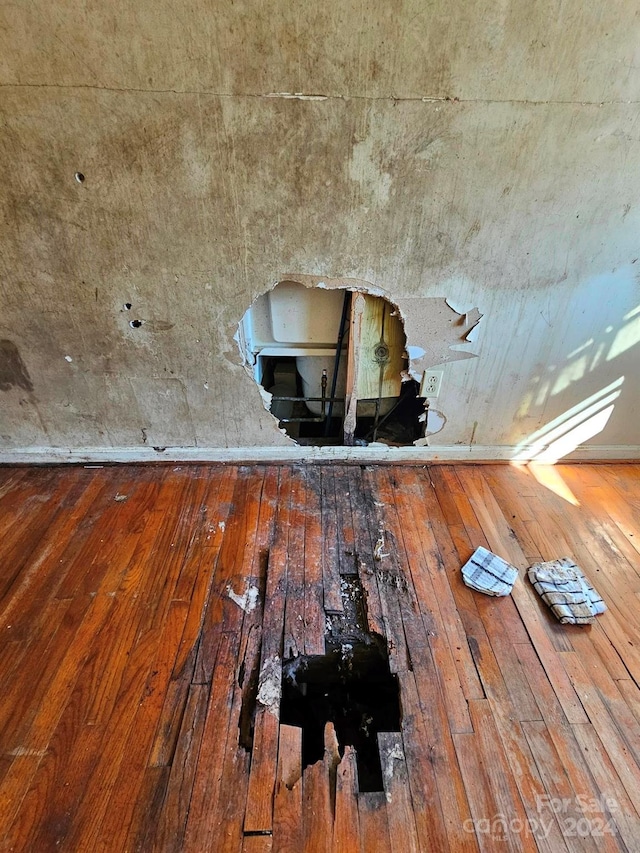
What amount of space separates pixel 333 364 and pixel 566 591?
4.96 feet

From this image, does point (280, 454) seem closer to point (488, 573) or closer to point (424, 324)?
point (424, 324)

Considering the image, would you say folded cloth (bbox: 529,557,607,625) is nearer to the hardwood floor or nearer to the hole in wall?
the hardwood floor

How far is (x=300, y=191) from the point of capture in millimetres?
1790

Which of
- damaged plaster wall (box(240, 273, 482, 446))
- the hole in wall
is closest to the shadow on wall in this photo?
damaged plaster wall (box(240, 273, 482, 446))

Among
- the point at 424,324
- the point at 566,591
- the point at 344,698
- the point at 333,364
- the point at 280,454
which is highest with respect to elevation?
the point at 333,364

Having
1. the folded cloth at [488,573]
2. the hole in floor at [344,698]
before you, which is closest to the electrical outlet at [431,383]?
the folded cloth at [488,573]

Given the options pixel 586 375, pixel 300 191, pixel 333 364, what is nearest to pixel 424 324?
pixel 333 364

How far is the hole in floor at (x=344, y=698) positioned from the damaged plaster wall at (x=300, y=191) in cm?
122

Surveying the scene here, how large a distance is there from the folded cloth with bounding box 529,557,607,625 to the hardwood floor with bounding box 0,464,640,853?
45 millimetres

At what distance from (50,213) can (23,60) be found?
494 mm

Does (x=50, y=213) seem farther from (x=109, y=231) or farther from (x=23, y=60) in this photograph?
(x=23, y=60)

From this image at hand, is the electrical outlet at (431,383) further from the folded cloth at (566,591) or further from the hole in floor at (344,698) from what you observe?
the hole in floor at (344,698)

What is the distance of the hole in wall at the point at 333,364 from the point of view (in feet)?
7.07

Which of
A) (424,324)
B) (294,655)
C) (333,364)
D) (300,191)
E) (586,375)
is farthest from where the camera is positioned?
(333,364)
